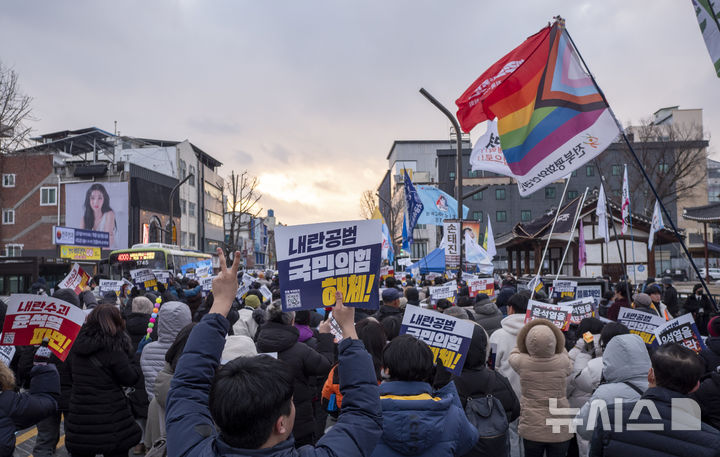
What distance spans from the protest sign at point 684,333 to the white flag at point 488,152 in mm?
5702

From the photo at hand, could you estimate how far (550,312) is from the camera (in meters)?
6.54

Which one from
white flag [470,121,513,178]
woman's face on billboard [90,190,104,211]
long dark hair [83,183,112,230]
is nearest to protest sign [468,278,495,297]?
white flag [470,121,513,178]

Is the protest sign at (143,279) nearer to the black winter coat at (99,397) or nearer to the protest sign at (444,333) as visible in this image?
the black winter coat at (99,397)

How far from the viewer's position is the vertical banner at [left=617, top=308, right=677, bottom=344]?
6023mm

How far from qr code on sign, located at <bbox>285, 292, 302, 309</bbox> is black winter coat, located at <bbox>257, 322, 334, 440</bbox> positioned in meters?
1.72

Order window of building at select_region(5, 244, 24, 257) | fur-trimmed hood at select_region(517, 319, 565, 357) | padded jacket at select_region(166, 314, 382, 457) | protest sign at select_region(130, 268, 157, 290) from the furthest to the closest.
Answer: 1. window of building at select_region(5, 244, 24, 257)
2. protest sign at select_region(130, 268, 157, 290)
3. fur-trimmed hood at select_region(517, 319, 565, 357)
4. padded jacket at select_region(166, 314, 382, 457)

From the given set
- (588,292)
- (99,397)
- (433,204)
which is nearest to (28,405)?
(99,397)

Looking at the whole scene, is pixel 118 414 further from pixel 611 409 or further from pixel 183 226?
pixel 183 226

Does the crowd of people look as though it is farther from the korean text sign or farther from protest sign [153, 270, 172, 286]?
protest sign [153, 270, 172, 286]

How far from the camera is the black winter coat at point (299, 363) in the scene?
4.68 meters

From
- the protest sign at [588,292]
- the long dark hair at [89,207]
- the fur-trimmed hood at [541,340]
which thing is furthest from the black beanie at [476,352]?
the long dark hair at [89,207]

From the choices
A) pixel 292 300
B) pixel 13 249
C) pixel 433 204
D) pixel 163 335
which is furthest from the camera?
pixel 13 249

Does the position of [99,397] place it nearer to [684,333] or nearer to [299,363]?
Answer: [299,363]

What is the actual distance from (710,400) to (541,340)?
1.32 m
